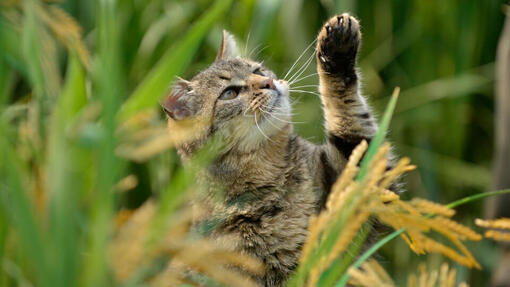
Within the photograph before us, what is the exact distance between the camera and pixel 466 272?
120 inches

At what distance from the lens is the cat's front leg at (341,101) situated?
6.74 ft

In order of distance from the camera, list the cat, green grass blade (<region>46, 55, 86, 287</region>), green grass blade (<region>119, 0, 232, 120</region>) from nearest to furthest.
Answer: green grass blade (<region>46, 55, 86, 287</region>) → green grass blade (<region>119, 0, 232, 120</region>) → the cat

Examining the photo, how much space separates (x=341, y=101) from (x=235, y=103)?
346mm

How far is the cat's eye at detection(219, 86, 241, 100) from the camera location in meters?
2.27

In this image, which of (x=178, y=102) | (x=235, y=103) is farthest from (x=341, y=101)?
(x=178, y=102)

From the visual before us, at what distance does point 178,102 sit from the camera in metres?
2.20

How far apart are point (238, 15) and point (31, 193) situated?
82.5 inches

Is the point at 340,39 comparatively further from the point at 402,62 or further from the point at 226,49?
the point at 402,62

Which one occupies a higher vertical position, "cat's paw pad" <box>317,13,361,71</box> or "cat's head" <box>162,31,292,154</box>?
"cat's paw pad" <box>317,13,361,71</box>

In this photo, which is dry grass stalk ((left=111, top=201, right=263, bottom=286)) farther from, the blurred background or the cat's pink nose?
the blurred background

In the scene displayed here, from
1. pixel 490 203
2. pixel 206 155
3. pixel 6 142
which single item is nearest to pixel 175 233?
pixel 206 155

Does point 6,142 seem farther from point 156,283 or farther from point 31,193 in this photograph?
point 156,283

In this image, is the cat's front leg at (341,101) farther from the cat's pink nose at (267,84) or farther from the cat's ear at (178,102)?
the cat's ear at (178,102)

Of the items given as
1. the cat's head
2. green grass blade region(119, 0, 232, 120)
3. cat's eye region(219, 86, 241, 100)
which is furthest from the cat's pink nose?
green grass blade region(119, 0, 232, 120)
